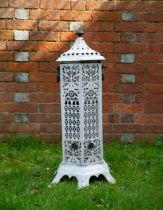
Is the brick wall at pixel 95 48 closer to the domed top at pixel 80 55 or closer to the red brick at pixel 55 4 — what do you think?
the red brick at pixel 55 4

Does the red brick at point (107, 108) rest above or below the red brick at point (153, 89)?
below

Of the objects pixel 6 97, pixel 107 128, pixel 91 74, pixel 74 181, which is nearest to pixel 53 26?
pixel 6 97

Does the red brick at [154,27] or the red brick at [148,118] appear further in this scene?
the red brick at [148,118]

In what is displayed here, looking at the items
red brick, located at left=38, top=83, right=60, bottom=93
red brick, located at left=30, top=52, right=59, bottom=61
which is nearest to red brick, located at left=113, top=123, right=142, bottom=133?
red brick, located at left=38, top=83, right=60, bottom=93

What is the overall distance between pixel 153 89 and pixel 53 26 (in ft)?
4.09

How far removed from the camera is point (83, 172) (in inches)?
173

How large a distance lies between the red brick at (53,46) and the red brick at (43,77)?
0.26m

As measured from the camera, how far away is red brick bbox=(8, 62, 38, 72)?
5.61 metres

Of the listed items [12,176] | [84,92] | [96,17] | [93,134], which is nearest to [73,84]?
[84,92]

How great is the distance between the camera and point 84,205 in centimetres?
392

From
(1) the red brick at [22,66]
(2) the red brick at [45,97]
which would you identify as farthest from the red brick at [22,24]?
(2) the red brick at [45,97]

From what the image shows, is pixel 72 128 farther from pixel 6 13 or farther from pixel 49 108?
pixel 6 13

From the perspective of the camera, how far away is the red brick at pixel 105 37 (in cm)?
555

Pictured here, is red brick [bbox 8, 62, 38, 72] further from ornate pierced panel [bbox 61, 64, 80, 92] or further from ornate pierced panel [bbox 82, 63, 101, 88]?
ornate pierced panel [bbox 82, 63, 101, 88]
